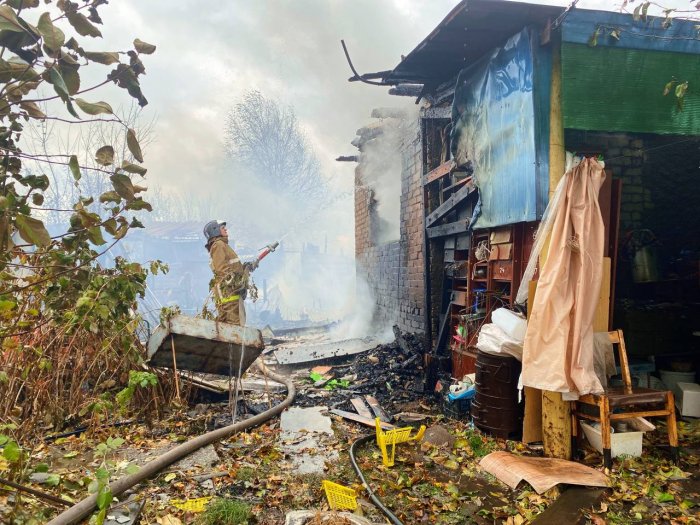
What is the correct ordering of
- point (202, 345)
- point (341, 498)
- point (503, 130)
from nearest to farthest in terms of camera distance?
1. point (341, 498)
2. point (202, 345)
3. point (503, 130)

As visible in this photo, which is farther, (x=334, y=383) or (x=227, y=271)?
(x=334, y=383)

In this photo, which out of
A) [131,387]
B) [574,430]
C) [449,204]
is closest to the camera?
[131,387]

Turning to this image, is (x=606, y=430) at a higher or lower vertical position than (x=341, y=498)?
higher

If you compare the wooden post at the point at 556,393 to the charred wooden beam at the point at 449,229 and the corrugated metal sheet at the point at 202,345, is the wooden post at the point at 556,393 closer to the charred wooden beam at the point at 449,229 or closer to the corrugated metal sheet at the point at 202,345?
the charred wooden beam at the point at 449,229

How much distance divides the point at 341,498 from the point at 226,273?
5.05 m

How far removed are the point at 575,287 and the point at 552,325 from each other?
0.47m

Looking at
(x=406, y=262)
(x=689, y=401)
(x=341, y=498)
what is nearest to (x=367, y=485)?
(x=341, y=498)

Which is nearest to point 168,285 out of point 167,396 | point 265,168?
point 265,168

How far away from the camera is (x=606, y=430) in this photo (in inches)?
165

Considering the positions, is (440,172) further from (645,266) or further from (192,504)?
(192,504)

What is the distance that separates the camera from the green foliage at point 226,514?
341 centimetres

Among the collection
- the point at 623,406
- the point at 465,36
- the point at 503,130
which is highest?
the point at 465,36

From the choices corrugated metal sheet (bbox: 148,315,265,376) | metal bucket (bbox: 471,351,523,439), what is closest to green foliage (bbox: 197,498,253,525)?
corrugated metal sheet (bbox: 148,315,265,376)

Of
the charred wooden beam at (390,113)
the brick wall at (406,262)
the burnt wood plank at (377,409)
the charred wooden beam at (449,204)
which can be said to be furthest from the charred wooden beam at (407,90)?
the burnt wood plank at (377,409)
